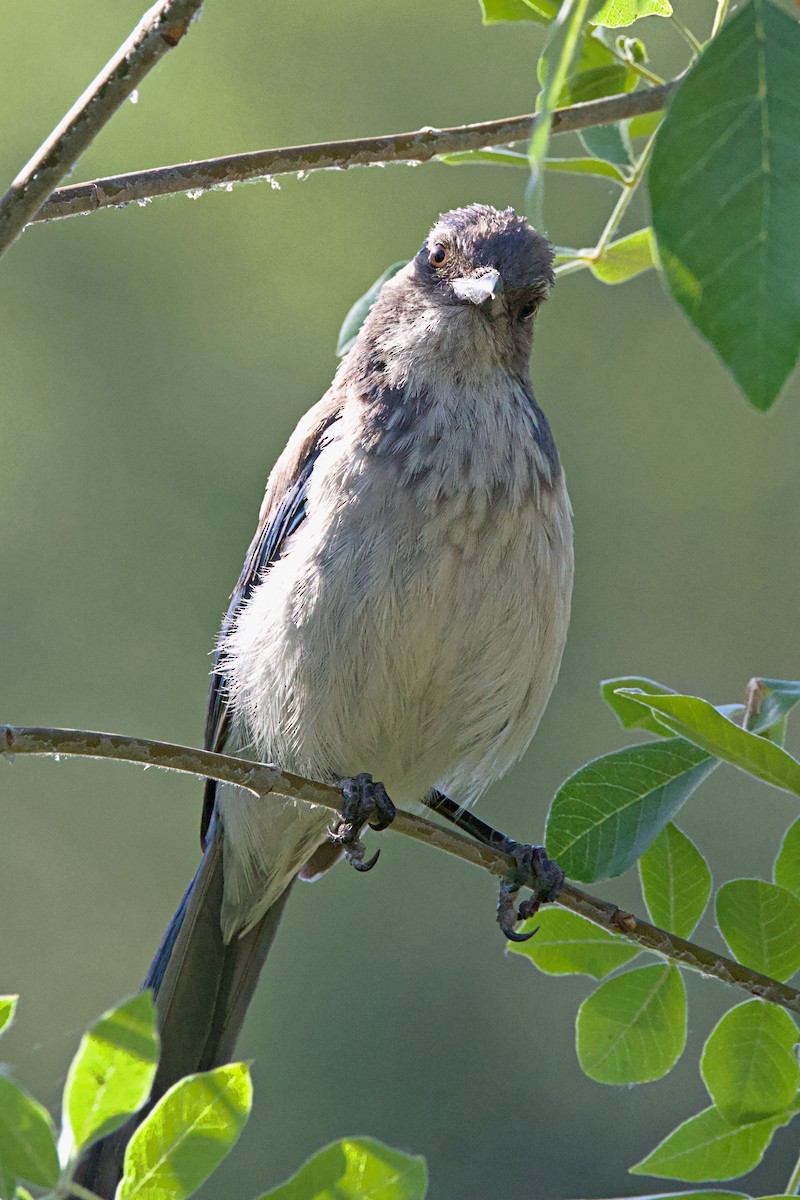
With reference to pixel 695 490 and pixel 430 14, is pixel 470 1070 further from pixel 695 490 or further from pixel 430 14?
pixel 430 14

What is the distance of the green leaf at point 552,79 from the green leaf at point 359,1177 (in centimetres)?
103

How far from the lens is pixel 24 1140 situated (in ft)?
5.39

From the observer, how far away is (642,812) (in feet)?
8.00

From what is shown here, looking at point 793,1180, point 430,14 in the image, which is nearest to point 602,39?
point 793,1180

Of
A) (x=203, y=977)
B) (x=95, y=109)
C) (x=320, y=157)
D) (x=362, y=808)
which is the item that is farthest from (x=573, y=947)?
(x=203, y=977)

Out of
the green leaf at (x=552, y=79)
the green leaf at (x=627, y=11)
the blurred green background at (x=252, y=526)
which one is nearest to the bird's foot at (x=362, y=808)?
the green leaf at (x=627, y=11)

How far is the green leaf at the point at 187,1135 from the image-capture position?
1663 mm

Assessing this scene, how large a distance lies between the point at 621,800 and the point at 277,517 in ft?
5.94

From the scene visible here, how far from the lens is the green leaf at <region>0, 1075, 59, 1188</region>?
163cm

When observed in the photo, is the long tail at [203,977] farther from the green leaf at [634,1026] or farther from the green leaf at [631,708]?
the green leaf at [631,708]

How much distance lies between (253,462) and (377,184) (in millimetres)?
2747

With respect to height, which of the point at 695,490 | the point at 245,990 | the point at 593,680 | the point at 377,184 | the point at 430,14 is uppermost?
the point at 430,14

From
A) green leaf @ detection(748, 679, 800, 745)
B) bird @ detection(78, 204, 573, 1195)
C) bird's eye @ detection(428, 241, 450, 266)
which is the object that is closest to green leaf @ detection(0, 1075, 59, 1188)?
green leaf @ detection(748, 679, 800, 745)

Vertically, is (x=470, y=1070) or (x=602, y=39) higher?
Answer: (x=602, y=39)
